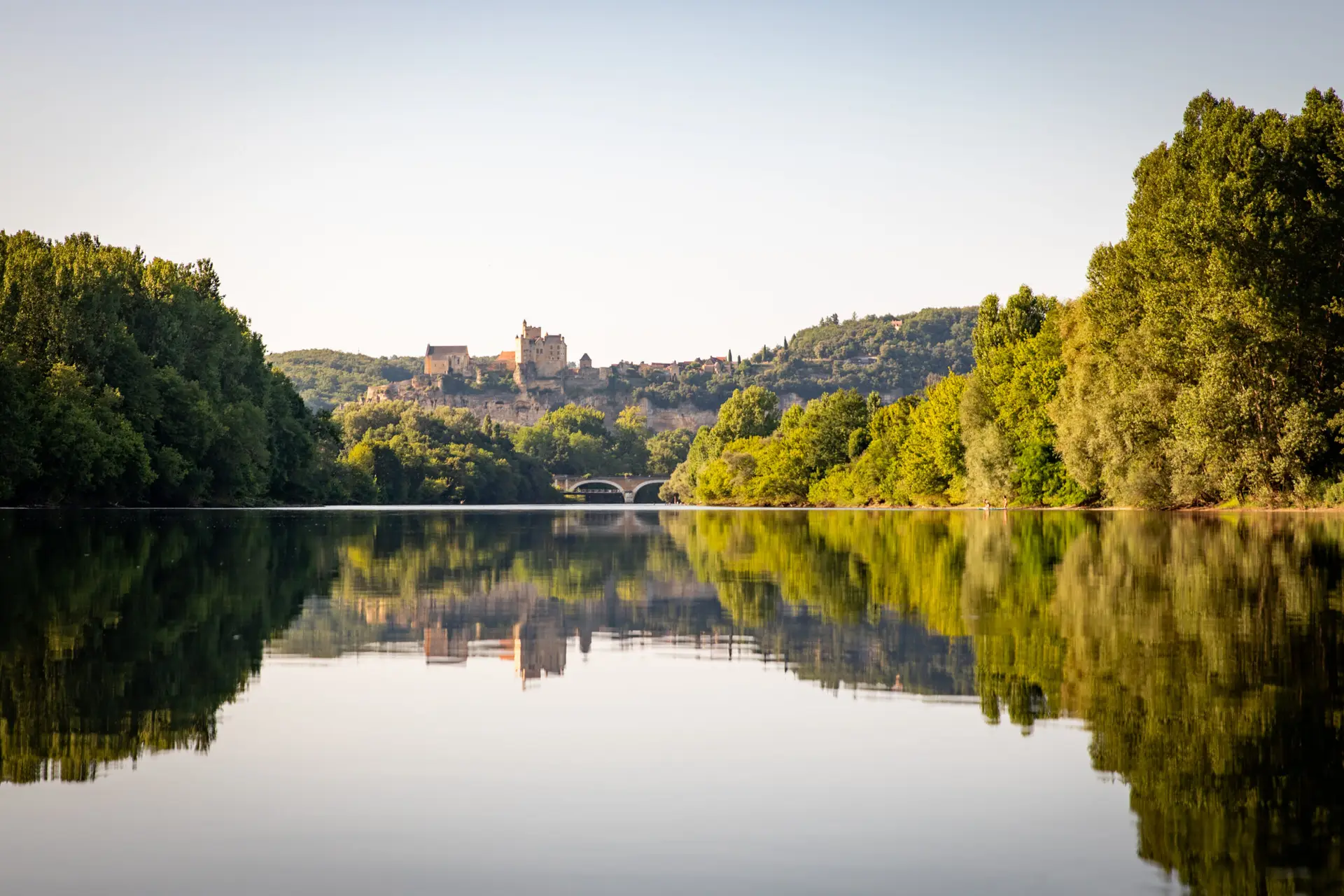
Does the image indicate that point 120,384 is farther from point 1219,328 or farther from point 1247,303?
point 1247,303

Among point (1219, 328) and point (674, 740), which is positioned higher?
point (1219, 328)

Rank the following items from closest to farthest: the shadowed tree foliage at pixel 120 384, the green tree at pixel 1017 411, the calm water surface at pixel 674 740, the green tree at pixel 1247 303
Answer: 1. the calm water surface at pixel 674 740
2. the green tree at pixel 1247 303
3. the shadowed tree foliage at pixel 120 384
4. the green tree at pixel 1017 411

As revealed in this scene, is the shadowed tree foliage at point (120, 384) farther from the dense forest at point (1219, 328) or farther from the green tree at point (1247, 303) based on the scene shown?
the green tree at point (1247, 303)

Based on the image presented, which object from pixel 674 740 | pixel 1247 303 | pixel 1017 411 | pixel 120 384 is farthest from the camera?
pixel 1017 411

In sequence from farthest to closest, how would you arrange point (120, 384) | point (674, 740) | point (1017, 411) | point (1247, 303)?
point (1017, 411), point (120, 384), point (1247, 303), point (674, 740)

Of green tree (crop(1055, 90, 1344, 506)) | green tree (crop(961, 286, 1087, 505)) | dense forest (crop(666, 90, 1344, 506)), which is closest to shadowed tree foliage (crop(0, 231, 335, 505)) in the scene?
green tree (crop(961, 286, 1087, 505))

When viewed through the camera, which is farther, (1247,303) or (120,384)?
(120,384)

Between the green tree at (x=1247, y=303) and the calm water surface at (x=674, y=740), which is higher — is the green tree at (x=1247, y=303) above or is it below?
above

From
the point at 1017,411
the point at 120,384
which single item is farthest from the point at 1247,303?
the point at 120,384

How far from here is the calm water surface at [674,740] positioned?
7.01 metres

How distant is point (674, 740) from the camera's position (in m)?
10.2

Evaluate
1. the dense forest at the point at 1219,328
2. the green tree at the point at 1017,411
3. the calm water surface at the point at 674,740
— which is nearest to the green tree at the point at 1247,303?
the dense forest at the point at 1219,328

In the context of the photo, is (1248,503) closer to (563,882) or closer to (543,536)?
(543,536)

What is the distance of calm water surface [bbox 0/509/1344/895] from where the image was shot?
23.0 feet
